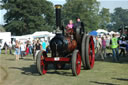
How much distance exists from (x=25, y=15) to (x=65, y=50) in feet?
137

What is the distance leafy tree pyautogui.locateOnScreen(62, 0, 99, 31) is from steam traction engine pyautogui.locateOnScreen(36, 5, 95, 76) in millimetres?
55692

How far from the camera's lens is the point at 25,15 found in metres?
49.8

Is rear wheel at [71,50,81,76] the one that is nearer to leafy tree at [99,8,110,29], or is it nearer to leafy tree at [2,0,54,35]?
leafy tree at [2,0,54,35]

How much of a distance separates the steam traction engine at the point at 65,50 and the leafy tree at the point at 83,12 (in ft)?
183

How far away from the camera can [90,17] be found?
224 feet

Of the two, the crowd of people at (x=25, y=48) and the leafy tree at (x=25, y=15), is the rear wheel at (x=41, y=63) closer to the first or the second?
the crowd of people at (x=25, y=48)

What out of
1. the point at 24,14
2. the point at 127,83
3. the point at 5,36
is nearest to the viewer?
the point at 127,83

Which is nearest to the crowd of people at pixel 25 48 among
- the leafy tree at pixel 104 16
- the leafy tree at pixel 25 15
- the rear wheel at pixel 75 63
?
the rear wheel at pixel 75 63

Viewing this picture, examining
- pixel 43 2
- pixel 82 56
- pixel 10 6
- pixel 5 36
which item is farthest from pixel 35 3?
pixel 82 56

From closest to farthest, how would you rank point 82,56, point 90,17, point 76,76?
point 76,76 < point 82,56 < point 90,17

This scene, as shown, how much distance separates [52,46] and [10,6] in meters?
43.1

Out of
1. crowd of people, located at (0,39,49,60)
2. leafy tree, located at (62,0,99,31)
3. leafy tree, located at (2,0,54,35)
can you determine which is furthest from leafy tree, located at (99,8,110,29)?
crowd of people, located at (0,39,49,60)

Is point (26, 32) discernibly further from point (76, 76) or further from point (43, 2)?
point (76, 76)

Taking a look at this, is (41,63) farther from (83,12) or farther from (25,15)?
(83,12)
